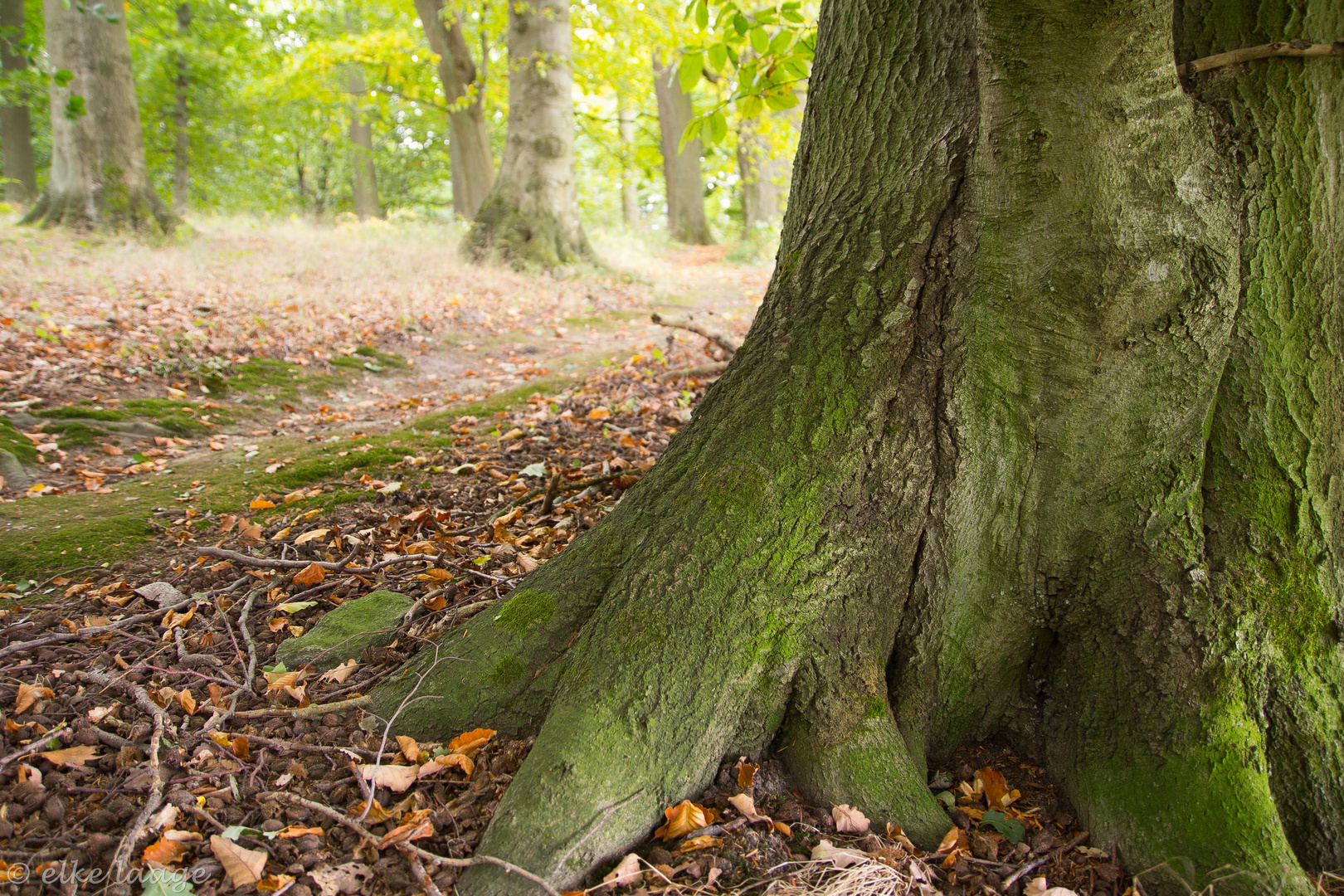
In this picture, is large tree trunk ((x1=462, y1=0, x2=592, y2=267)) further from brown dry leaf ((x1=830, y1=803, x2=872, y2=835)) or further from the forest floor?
brown dry leaf ((x1=830, y1=803, x2=872, y2=835))

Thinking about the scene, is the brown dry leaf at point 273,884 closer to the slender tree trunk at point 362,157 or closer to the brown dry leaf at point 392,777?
the brown dry leaf at point 392,777

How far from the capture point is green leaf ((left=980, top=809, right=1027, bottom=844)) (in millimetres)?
1897

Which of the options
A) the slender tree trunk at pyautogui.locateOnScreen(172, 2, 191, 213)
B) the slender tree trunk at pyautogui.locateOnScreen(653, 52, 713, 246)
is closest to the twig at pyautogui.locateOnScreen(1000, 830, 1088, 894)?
the slender tree trunk at pyautogui.locateOnScreen(653, 52, 713, 246)

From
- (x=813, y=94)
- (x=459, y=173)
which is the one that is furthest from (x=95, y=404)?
(x=459, y=173)

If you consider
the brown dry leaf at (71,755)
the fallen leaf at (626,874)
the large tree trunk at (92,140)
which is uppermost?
the large tree trunk at (92,140)

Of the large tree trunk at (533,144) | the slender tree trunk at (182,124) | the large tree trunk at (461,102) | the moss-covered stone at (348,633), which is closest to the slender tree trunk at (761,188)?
the large tree trunk at (461,102)

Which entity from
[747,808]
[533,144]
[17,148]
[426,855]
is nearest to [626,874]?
[747,808]

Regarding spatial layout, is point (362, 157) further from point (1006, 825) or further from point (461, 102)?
point (1006, 825)

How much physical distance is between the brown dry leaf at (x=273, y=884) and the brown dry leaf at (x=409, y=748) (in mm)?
404

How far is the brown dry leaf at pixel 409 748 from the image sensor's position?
195cm

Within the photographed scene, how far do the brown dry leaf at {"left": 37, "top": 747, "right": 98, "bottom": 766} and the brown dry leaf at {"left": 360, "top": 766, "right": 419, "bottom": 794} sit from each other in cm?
69

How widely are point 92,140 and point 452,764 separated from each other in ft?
→ 41.3

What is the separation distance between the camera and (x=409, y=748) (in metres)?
1.96

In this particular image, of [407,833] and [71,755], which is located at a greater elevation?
[71,755]
